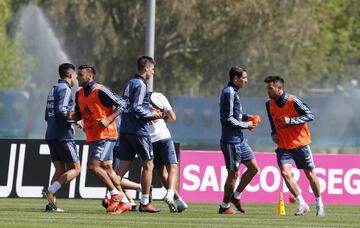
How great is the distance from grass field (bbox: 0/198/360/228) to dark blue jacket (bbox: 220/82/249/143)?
1223 mm

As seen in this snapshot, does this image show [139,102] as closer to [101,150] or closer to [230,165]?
[101,150]

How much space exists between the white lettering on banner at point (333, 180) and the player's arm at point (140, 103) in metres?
7.33

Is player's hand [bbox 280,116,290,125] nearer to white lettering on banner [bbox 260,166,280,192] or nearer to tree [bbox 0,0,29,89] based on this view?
white lettering on banner [bbox 260,166,280,192]

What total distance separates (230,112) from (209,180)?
5558mm

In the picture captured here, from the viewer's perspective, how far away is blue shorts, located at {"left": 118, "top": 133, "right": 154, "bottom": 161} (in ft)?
61.3

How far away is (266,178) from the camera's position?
81.9ft

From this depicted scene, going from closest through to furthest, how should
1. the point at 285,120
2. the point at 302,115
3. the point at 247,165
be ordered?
the point at 285,120 → the point at 302,115 → the point at 247,165

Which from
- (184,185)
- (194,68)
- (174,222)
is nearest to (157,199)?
(184,185)

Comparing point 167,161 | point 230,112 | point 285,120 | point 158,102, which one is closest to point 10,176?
point 167,161

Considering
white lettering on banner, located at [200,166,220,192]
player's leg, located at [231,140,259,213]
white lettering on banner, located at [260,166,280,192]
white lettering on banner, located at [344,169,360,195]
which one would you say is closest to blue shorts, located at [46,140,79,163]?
player's leg, located at [231,140,259,213]

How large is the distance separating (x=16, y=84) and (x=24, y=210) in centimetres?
4064

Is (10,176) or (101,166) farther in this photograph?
(10,176)

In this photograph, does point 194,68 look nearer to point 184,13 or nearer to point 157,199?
point 184,13

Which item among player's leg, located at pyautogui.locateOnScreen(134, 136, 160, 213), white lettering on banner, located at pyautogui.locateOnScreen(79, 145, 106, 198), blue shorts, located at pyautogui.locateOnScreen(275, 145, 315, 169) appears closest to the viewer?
player's leg, located at pyautogui.locateOnScreen(134, 136, 160, 213)
